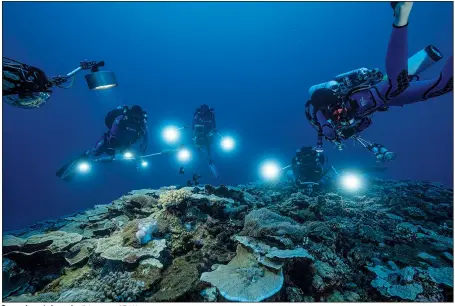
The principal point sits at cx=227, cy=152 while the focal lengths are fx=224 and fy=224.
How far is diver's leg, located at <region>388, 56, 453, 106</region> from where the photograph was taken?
3840 millimetres

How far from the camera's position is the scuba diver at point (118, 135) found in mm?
9180

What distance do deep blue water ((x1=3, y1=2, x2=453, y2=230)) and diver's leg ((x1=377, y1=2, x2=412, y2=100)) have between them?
64196 millimetres

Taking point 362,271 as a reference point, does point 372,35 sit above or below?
above

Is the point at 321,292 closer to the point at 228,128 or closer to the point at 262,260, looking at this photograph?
the point at 262,260

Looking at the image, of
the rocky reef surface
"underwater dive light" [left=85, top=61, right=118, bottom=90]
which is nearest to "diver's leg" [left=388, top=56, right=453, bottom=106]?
the rocky reef surface

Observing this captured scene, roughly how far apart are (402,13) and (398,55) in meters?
0.69

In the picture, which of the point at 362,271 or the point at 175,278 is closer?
the point at 175,278

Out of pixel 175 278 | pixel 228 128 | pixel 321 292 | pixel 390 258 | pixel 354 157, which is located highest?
pixel 175 278

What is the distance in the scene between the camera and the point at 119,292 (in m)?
3.43

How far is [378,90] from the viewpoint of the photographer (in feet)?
14.2

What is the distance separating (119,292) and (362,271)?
4.12m

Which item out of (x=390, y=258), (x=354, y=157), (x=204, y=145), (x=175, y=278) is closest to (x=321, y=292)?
(x=390, y=258)

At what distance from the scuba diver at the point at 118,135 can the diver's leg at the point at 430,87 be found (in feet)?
28.4

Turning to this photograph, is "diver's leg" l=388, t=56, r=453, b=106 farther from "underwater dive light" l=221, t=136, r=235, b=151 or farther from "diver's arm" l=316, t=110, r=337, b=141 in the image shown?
"underwater dive light" l=221, t=136, r=235, b=151
